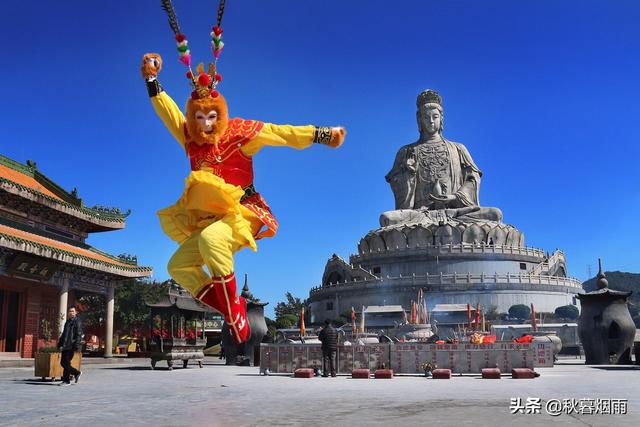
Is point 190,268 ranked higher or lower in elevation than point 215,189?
lower

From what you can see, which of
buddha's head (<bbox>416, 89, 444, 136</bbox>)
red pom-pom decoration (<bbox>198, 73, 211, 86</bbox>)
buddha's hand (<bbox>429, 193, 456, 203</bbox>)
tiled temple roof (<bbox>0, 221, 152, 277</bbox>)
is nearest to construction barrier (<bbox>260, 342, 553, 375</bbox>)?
tiled temple roof (<bbox>0, 221, 152, 277</bbox>)

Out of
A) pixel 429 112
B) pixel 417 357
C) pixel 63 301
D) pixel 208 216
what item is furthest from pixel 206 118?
pixel 429 112

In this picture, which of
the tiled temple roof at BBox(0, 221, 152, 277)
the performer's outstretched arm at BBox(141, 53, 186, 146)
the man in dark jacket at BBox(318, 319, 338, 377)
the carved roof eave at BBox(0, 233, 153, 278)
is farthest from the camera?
the tiled temple roof at BBox(0, 221, 152, 277)

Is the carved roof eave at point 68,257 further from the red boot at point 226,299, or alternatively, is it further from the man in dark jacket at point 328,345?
the red boot at point 226,299

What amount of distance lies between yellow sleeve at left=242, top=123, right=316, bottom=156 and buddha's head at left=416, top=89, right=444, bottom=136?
143ft

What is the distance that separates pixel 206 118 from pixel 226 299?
1.88 meters

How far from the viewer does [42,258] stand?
24578 millimetres

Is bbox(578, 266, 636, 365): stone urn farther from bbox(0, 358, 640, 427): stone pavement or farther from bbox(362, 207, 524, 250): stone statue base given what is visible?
bbox(362, 207, 524, 250): stone statue base

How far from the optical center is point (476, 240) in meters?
43.6

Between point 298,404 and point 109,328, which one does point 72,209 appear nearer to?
point 109,328

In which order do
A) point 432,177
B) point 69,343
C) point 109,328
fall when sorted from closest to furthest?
point 69,343 < point 109,328 < point 432,177

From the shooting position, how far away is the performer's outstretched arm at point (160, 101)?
669 centimetres

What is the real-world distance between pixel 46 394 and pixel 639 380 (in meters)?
11.3

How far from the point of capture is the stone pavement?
22.1 feet
